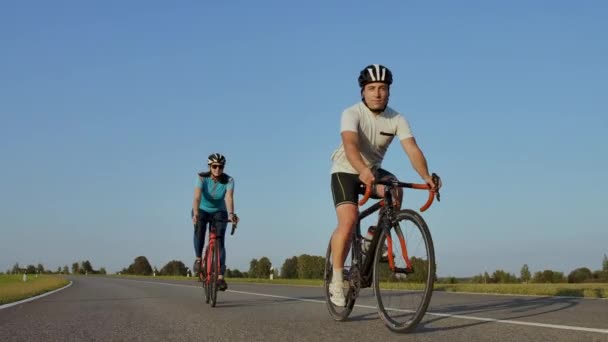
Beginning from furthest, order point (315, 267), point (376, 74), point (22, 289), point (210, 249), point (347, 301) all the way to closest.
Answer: point (22, 289) < point (210, 249) < point (315, 267) < point (347, 301) < point (376, 74)

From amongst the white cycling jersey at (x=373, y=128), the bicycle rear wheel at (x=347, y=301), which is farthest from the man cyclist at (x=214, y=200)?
the white cycling jersey at (x=373, y=128)

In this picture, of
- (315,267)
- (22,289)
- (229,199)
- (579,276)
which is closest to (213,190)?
(229,199)

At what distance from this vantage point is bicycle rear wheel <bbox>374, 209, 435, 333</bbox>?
16.5 ft

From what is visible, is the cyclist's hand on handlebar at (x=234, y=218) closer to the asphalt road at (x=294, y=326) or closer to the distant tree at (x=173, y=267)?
the asphalt road at (x=294, y=326)

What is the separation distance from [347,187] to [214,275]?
4447 millimetres

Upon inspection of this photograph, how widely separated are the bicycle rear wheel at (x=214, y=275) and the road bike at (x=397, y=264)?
3.91m

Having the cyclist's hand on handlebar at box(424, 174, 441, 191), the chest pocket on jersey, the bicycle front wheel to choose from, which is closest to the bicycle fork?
the cyclist's hand on handlebar at box(424, 174, 441, 191)

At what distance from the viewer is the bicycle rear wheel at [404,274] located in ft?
16.5

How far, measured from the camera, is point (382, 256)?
223 inches

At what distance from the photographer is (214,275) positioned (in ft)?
32.6

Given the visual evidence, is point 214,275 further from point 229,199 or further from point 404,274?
point 404,274

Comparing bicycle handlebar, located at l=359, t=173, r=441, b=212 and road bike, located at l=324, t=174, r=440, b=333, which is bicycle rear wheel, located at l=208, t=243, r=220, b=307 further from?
bicycle handlebar, located at l=359, t=173, r=441, b=212

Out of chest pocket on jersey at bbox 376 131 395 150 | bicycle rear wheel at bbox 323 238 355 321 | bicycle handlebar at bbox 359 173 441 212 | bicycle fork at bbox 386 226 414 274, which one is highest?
chest pocket on jersey at bbox 376 131 395 150

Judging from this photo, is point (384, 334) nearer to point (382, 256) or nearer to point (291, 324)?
point (382, 256)
